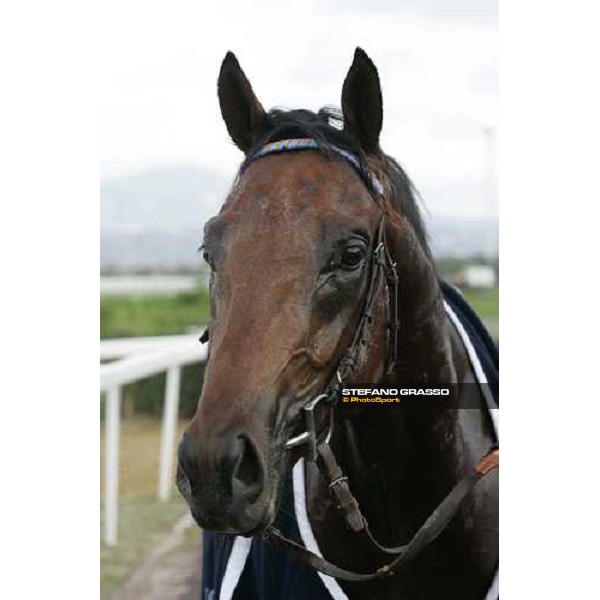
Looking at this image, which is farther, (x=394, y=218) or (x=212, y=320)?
(x=394, y=218)

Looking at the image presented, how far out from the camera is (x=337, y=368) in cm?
175

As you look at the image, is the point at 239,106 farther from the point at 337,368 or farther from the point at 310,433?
the point at 310,433

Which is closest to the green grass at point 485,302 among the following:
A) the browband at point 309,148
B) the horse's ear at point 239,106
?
the browband at point 309,148

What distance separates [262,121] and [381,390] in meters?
0.60

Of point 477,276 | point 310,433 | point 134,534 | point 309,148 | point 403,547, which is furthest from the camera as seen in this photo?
point 134,534

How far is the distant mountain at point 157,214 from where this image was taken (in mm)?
3102

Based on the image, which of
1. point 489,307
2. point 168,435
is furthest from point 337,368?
point 168,435

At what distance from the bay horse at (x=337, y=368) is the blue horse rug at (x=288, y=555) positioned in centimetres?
2

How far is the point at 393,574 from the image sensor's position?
2.00 meters

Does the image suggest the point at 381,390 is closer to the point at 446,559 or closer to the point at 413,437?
the point at 413,437

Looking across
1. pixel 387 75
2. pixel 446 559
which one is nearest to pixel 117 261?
pixel 387 75

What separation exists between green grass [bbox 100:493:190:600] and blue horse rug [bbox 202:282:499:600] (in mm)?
1469

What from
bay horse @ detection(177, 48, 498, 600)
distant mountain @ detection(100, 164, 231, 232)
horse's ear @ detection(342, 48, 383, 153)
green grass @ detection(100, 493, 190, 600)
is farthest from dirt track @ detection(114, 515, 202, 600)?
horse's ear @ detection(342, 48, 383, 153)

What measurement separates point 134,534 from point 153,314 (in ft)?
3.26
